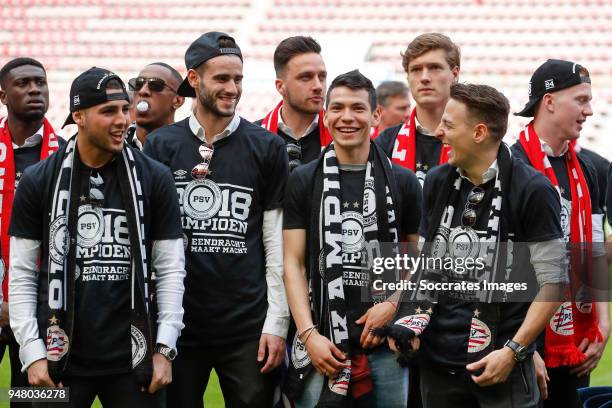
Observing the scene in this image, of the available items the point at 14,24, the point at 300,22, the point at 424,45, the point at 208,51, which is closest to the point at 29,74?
the point at 208,51

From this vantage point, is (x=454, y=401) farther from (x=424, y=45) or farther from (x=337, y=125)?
(x=424, y=45)

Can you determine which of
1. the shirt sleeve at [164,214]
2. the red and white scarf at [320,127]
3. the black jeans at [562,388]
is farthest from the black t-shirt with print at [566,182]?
the shirt sleeve at [164,214]

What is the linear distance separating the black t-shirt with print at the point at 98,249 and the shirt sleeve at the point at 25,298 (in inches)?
1.2

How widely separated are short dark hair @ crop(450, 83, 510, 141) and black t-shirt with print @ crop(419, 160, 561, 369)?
16 cm

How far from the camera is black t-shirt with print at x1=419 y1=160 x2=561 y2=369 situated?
374cm

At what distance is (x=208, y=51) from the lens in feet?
15.1

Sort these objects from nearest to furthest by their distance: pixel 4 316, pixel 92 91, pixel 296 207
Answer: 1. pixel 92 91
2. pixel 296 207
3. pixel 4 316

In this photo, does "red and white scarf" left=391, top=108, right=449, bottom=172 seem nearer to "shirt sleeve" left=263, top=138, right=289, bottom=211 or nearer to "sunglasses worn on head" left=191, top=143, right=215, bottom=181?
"shirt sleeve" left=263, top=138, right=289, bottom=211

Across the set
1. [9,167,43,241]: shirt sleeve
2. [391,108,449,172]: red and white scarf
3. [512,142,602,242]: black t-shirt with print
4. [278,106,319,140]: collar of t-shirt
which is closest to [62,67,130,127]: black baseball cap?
[9,167,43,241]: shirt sleeve

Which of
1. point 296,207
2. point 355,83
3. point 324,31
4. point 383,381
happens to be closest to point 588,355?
point 383,381

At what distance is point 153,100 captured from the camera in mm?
5727

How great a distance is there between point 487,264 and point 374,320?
54cm

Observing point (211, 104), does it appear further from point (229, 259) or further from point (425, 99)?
point (425, 99)

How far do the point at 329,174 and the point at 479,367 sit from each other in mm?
1036
